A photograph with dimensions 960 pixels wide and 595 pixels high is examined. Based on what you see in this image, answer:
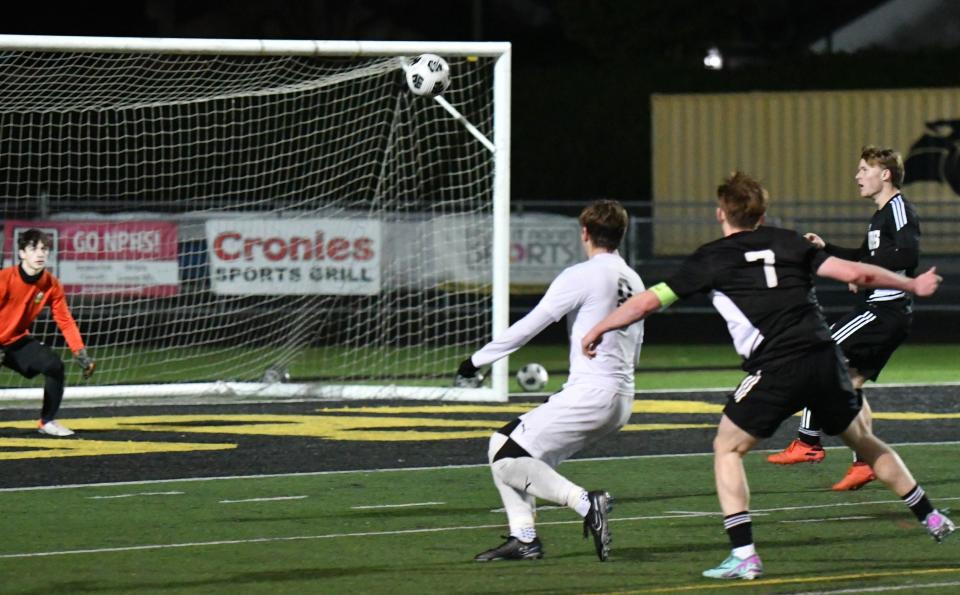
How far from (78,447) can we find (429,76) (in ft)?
15.6

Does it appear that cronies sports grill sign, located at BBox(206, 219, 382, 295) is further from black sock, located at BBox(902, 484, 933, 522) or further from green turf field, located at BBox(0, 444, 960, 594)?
black sock, located at BBox(902, 484, 933, 522)

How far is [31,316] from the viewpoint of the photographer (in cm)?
1354

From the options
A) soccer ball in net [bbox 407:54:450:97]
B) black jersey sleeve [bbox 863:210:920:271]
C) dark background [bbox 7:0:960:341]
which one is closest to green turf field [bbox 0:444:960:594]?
black jersey sleeve [bbox 863:210:920:271]

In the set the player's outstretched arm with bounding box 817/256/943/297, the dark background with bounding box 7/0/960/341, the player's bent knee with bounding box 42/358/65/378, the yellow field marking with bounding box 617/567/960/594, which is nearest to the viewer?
the yellow field marking with bounding box 617/567/960/594

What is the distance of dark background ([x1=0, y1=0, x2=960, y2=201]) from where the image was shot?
37.0m

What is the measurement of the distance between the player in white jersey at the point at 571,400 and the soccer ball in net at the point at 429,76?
7749mm

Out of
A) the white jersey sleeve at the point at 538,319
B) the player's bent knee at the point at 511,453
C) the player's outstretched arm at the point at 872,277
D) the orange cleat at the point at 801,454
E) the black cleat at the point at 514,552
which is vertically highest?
the player's outstretched arm at the point at 872,277

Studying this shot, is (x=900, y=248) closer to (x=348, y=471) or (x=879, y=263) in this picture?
(x=879, y=263)

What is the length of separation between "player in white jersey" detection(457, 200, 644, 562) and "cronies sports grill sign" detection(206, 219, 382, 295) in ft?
47.9

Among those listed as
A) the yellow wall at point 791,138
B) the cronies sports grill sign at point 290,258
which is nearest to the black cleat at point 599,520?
the cronies sports grill sign at point 290,258

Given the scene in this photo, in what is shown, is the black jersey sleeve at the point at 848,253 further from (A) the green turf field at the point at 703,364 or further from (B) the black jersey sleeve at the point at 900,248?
(A) the green turf field at the point at 703,364

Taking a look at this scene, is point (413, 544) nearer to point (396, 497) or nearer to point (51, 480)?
point (396, 497)

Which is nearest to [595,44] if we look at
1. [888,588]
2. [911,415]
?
[911,415]

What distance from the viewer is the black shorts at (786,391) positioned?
768 cm
